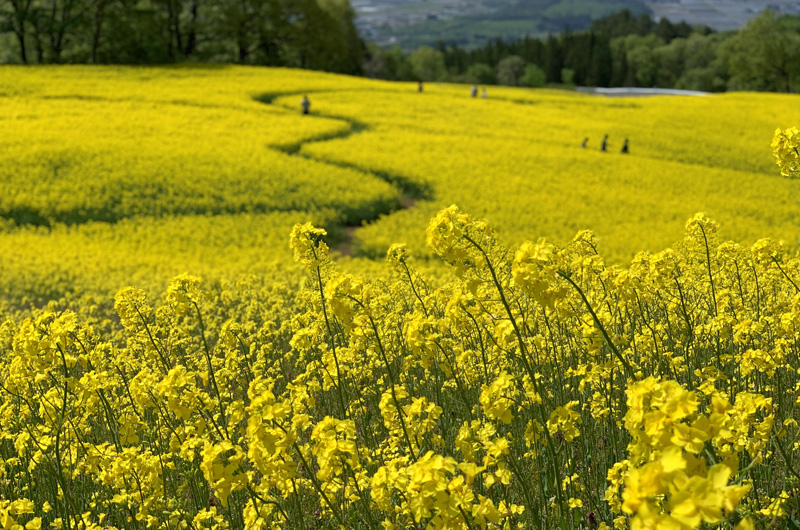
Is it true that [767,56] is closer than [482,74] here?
Yes

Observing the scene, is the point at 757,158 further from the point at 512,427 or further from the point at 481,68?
the point at 481,68

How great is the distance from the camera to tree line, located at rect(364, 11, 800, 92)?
6425cm

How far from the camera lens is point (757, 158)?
87.0ft

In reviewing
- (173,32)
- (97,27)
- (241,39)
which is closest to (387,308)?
(97,27)

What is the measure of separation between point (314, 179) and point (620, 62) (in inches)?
3635

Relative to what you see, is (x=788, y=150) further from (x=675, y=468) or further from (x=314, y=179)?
(x=314, y=179)

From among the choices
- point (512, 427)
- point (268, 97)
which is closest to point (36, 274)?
point (512, 427)

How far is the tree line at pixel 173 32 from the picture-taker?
42375 mm

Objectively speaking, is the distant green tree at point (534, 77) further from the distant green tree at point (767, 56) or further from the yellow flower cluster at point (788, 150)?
the yellow flower cluster at point (788, 150)

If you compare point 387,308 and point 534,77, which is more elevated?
point 534,77

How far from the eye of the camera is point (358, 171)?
22.2 m

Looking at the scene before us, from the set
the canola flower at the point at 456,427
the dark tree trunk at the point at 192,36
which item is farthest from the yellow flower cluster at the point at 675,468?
the dark tree trunk at the point at 192,36

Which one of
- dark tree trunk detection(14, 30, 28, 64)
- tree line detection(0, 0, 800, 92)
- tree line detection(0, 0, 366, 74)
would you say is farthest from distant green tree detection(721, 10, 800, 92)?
dark tree trunk detection(14, 30, 28, 64)

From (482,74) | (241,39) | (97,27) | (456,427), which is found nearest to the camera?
(456,427)
